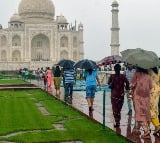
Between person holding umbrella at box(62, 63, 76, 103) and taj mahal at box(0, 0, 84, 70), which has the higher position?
taj mahal at box(0, 0, 84, 70)

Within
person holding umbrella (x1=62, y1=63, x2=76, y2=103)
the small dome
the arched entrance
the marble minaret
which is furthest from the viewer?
the small dome

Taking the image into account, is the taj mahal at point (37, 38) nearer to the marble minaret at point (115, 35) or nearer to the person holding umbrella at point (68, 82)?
the marble minaret at point (115, 35)

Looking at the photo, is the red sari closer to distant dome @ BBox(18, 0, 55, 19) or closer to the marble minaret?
the marble minaret

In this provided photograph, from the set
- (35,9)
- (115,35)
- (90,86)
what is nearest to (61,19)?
(35,9)

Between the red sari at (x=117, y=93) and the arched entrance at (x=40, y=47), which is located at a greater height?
the arched entrance at (x=40, y=47)

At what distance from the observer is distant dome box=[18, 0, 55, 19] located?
6262 centimetres

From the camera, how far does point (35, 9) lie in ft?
205

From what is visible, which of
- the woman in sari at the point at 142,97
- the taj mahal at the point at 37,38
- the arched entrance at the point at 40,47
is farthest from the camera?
the arched entrance at the point at 40,47

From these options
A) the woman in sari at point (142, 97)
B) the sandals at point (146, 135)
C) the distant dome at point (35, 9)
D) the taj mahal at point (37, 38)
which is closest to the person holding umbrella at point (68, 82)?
the woman in sari at point (142, 97)

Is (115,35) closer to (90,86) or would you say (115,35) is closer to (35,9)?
(35,9)

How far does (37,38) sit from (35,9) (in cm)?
373

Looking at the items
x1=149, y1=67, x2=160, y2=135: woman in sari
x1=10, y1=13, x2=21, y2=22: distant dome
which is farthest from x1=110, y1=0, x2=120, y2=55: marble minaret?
x1=149, y1=67, x2=160, y2=135: woman in sari

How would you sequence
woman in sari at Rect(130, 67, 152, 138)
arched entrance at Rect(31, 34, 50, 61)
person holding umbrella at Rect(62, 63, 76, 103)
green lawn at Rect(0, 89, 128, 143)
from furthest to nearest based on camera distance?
arched entrance at Rect(31, 34, 50, 61) < person holding umbrella at Rect(62, 63, 76, 103) < green lawn at Rect(0, 89, 128, 143) < woman in sari at Rect(130, 67, 152, 138)

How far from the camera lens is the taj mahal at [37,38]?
61.8 meters
